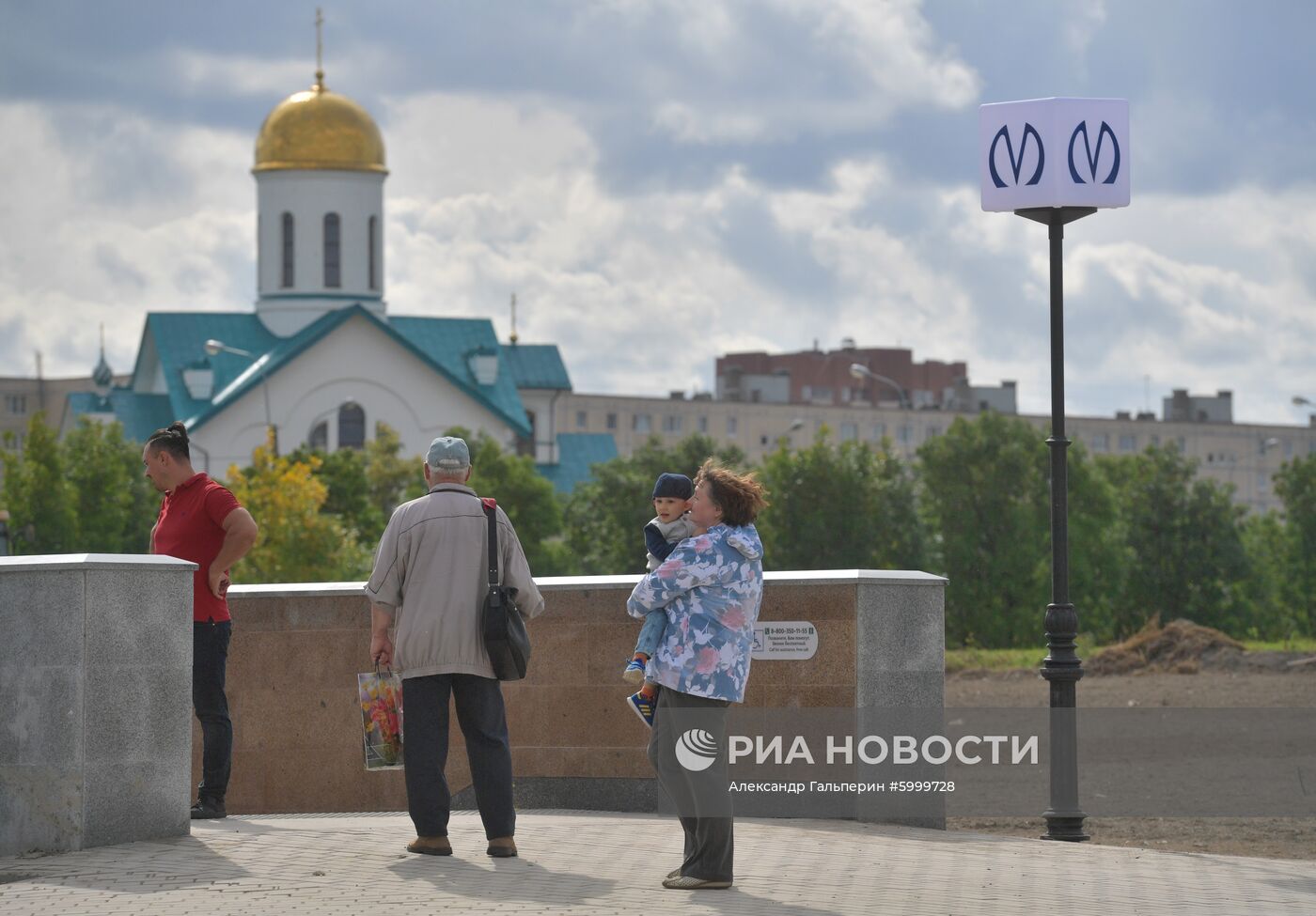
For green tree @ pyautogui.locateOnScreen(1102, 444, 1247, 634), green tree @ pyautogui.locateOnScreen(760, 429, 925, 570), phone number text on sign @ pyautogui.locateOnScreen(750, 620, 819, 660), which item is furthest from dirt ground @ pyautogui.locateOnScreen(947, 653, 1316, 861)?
green tree @ pyautogui.locateOnScreen(1102, 444, 1247, 634)

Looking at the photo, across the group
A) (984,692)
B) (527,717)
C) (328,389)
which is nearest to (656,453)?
(328,389)

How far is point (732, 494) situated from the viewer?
939 centimetres

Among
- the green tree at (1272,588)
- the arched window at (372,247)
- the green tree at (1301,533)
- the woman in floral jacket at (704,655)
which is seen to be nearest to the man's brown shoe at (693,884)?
the woman in floral jacket at (704,655)

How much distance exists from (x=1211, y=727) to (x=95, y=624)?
14.3 metres

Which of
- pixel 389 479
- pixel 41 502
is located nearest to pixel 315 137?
pixel 389 479

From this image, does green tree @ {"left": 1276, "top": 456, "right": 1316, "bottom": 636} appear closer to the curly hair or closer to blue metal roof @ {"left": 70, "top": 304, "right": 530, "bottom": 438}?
blue metal roof @ {"left": 70, "top": 304, "right": 530, "bottom": 438}

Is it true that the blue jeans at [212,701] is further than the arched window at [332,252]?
No

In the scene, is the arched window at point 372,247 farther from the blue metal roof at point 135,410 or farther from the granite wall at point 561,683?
the granite wall at point 561,683

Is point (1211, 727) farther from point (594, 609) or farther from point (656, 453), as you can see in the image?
point (656, 453)

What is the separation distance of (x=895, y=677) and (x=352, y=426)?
75.2 meters

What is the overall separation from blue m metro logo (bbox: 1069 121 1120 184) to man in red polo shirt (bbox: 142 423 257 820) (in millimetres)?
4950

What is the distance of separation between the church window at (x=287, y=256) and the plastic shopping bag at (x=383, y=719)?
75.5m

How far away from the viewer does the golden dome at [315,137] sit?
278 feet

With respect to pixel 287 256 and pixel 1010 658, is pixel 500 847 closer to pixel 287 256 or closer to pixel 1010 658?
pixel 1010 658
